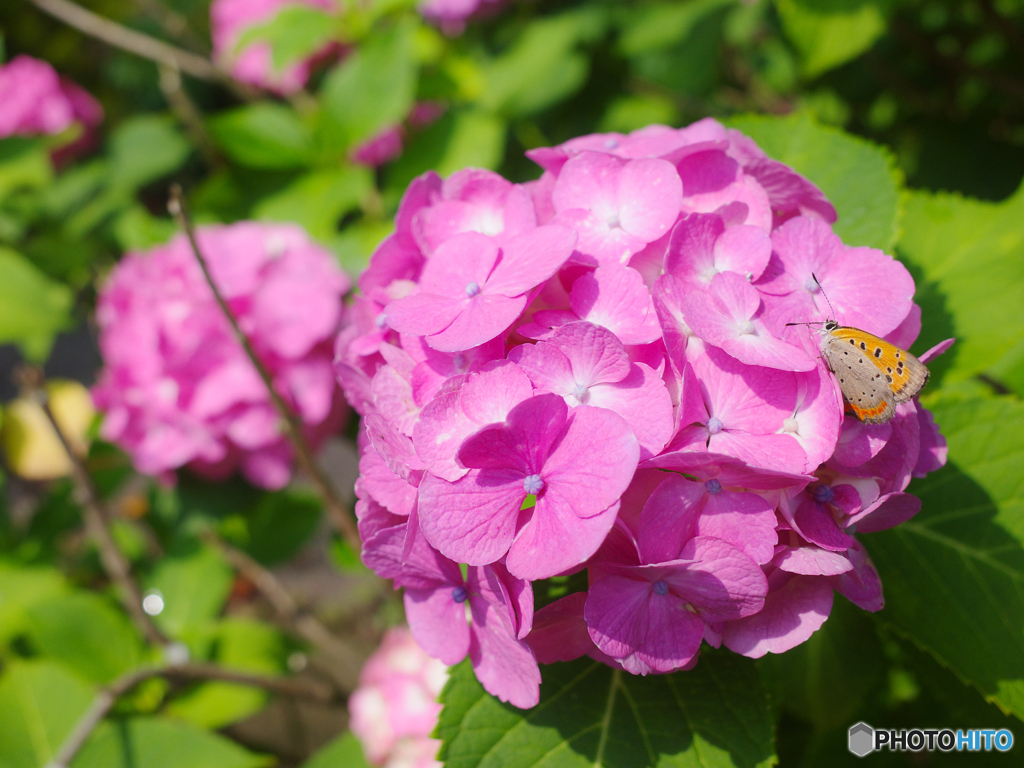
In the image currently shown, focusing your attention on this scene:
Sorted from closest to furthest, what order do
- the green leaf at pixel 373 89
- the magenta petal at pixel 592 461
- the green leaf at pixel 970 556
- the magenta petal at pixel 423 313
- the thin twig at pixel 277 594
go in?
the magenta petal at pixel 592 461, the magenta petal at pixel 423 313, the green leaf at pixel 970 556, the green leaf at pixel 373 89, the thin twig at pixel 277 594

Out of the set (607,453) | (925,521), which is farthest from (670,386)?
(925,521)

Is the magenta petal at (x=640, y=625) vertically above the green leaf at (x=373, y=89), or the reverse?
the green leaf at (x=373, y=89)

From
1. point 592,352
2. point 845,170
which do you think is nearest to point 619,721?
point 592,352

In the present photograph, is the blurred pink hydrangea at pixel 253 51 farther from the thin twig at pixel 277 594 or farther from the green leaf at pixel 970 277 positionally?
the green leaf at pixel 970 277

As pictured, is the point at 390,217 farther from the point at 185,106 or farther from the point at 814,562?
the point at 814,562

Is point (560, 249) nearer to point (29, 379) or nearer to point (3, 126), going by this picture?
point (29, 379)

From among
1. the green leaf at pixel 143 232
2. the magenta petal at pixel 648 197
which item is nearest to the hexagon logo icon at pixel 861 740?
the magenta petal at pixel 648 197
